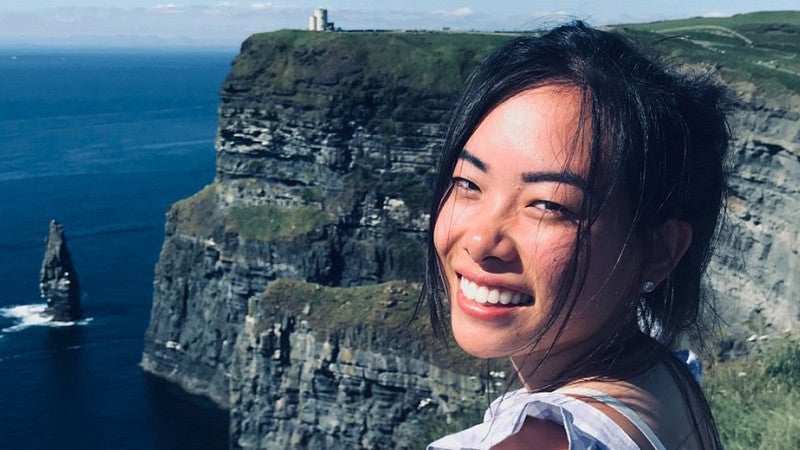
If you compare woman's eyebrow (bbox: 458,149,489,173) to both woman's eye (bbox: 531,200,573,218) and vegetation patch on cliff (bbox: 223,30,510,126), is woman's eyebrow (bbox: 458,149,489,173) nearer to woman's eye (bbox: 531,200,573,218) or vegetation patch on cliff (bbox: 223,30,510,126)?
woman's eye (bbox: 531,200,573,218)

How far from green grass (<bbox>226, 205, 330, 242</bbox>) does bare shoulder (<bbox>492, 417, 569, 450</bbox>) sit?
55.5 m

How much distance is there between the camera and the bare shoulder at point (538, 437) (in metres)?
3.01

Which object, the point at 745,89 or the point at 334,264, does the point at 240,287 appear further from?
the point at 745,89

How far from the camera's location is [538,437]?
3.03m

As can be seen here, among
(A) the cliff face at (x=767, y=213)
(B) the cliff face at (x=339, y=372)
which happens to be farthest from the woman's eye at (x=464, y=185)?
(B) the cliff face at (x=339, y=372)

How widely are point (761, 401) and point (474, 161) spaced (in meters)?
7.61

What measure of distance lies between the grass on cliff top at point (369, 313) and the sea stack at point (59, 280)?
28.2m

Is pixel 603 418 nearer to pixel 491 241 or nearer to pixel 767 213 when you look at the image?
pixel 491 241

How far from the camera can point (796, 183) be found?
30.7 meters

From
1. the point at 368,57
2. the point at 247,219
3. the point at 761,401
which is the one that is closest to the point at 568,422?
the point at 761,401

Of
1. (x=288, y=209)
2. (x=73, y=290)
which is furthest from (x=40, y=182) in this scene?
(x=288, y=209)

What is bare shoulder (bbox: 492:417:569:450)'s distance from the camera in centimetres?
301

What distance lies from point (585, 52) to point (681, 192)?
2.04ft

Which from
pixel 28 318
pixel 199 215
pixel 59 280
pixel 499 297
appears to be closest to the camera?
pixel 499 297
